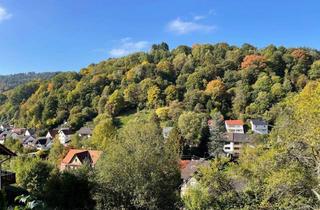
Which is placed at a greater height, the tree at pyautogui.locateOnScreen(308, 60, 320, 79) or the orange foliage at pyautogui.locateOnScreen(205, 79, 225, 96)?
the tree at pyautogui.locateOnScreen(308, 60, 320, 79)

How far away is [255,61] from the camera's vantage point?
308 ft

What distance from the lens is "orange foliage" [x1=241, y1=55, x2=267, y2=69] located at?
92581mm

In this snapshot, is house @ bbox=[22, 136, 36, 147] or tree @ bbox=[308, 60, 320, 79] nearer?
house @ bbox=[22, 136, 36, 147]

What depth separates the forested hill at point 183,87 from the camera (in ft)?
261

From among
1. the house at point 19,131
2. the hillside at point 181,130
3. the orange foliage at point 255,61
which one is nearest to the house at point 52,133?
the hillside at point 181,130

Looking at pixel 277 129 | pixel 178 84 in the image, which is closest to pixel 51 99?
pixel 178 84

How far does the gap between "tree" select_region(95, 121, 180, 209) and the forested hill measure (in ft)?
165

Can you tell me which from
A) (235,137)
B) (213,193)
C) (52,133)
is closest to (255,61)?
(235,137)

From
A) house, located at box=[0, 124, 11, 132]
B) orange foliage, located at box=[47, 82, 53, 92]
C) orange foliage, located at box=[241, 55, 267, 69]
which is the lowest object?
house, located at box=[0, 124, 11, 132]

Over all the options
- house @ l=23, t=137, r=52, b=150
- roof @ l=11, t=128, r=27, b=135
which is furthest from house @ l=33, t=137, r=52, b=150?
roof @ l=11, t=128, r=27, b=135

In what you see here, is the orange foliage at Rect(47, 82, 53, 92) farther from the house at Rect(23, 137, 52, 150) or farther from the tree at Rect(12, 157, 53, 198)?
the tree at Rect(12, 157, 53, 198)

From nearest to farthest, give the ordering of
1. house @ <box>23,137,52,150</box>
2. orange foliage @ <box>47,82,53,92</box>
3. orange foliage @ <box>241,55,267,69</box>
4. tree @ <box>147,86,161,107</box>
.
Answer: house @ <box>23,137,52,150</box>
tree @ <box>147,86,161,107</box>
orange foliage @ <box>241,55,267,69</box>
orange foliage @ <box>47,82,53,92</box>

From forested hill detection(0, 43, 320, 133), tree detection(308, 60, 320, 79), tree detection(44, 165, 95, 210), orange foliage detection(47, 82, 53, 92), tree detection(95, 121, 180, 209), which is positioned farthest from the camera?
orange foliage detection(47, 82, 53, 92)

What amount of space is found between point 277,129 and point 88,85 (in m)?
87.8
